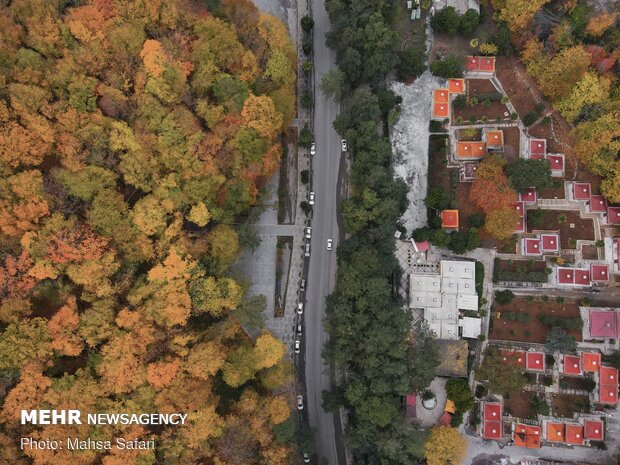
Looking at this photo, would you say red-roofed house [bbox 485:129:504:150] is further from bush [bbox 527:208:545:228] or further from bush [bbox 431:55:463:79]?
bush [bbox 527:208:545:228]

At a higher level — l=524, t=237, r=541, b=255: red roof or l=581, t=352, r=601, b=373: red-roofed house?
l=524, t=237, r=541, b=255: red roof

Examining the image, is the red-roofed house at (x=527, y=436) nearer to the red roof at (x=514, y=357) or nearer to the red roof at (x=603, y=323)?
the red roof at (x=514, y=357)

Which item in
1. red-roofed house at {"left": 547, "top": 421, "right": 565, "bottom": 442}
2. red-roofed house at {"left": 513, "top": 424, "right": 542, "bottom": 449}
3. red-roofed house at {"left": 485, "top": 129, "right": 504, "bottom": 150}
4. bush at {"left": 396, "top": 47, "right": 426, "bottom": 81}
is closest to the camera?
→ red-roofed house at {"left": 547, "top": 421, "right": 565, "bottom": 442}

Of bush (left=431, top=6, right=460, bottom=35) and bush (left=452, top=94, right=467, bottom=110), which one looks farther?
bush (left=452, top=94, right=467, bottom=110)

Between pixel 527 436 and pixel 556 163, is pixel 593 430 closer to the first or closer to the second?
pixel 527 436

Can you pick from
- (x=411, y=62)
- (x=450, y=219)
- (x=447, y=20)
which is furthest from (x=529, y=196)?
(x=447, y=20)

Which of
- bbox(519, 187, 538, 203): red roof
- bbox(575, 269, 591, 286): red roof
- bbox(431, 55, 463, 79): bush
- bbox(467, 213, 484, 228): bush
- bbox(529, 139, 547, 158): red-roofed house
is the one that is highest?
bbox(431, 55, 463, 79): bush

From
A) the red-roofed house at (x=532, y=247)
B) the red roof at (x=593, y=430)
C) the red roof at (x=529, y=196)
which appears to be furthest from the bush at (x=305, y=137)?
the red roof at (x=593, y=430)

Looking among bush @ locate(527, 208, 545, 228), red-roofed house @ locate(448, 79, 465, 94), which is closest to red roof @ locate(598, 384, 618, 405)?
bush @ locate(527, 208, 545, 228)
